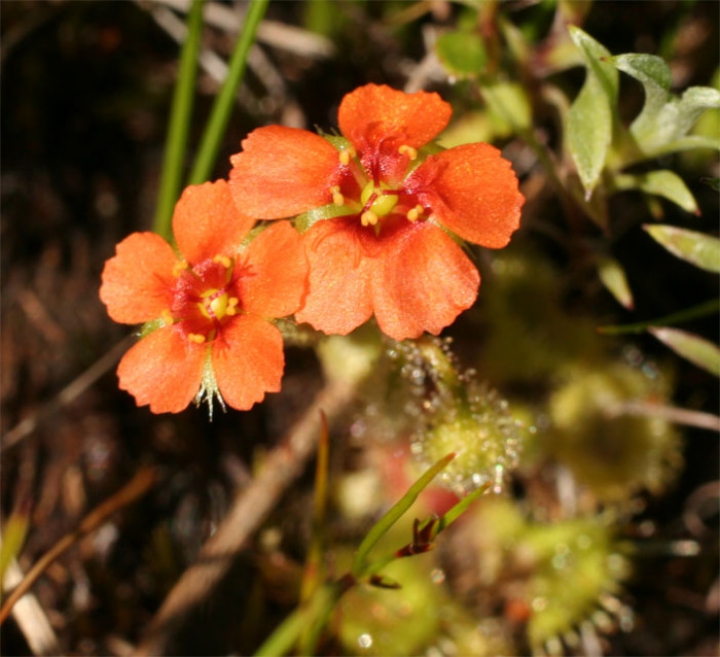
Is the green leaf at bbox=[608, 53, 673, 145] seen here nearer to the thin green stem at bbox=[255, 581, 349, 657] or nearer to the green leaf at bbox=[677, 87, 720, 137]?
the green leaf at bbox=[677, 87, 720, 137]

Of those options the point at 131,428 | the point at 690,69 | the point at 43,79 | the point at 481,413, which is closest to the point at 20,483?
the point at 131,428

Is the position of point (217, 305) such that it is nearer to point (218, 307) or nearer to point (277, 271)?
point (218, 307)

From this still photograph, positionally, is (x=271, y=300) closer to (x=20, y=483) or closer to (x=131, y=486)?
(x=131, y=486)

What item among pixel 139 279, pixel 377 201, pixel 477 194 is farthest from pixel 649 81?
pixel 139 279

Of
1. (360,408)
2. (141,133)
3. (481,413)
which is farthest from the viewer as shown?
(141,133)

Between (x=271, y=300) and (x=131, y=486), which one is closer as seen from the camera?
(x=271, y=300)

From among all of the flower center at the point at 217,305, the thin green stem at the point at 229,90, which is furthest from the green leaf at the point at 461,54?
the flower center at the point at 217,305
